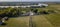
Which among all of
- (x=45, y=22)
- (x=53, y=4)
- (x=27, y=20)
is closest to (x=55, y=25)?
(x=45, y=22)

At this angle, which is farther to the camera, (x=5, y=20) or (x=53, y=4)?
(x=53, y=4)

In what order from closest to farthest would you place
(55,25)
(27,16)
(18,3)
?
1. (55,25)
2. (27,16)
3. (18,3)

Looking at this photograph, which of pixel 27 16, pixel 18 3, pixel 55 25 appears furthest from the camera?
pixel 18 3

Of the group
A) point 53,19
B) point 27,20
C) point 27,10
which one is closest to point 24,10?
point 27,10

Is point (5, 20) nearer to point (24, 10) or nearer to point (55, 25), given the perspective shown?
point (24, 10)

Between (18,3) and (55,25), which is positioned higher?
(18,3)
